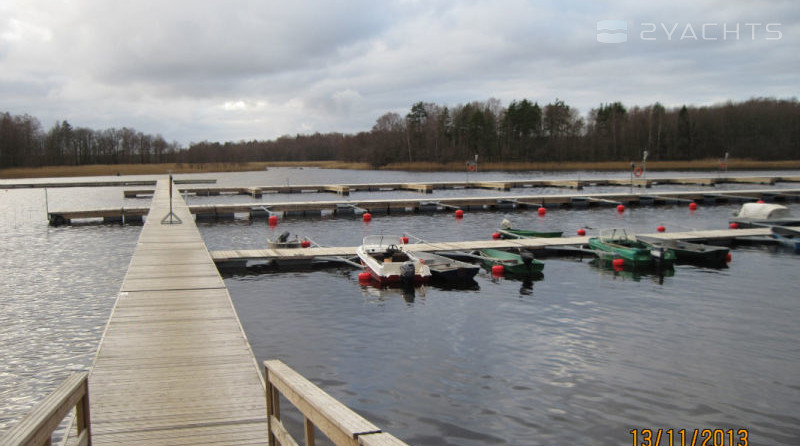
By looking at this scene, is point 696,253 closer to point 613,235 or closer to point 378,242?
point 613,235

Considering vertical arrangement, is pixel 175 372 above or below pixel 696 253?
above

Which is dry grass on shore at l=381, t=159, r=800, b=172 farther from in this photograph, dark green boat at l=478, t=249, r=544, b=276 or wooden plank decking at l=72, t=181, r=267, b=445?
wooden plank decking at l=72, t=181, r=267, b=445

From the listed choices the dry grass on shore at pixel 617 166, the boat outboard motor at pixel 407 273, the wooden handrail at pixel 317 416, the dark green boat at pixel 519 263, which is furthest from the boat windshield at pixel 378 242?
the dry grass on shore at pixel 617 166

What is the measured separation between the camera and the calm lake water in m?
9.01

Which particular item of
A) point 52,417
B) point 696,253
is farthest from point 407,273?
point 52,417

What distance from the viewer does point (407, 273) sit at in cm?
1723

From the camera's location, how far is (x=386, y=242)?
20828 mm

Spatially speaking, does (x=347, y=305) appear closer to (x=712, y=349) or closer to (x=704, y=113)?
(x=712, y=349)

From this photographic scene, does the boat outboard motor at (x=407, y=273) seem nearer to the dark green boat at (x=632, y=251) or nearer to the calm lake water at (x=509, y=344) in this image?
the calm lake water at (x=509, y=344)

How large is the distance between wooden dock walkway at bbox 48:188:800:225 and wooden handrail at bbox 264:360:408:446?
A: 3079 cm

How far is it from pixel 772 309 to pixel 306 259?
13.8 meters

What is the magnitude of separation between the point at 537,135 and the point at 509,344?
96646 mm

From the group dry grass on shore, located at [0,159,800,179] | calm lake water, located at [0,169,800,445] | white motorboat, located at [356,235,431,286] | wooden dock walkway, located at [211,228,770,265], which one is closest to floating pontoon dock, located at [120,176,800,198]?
wooden dock walkway, located at [211,228,770,265]
